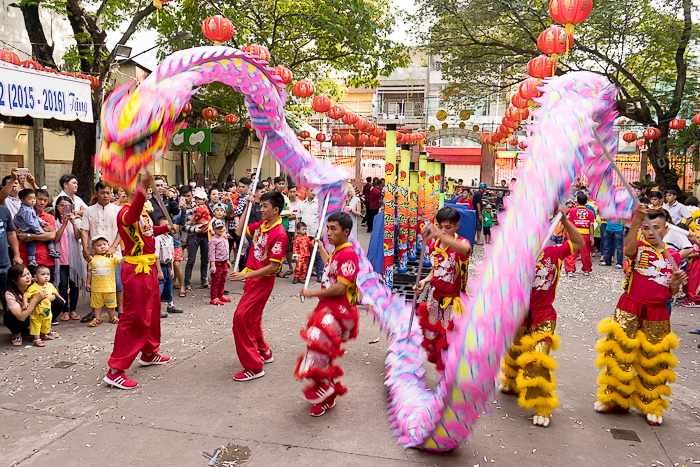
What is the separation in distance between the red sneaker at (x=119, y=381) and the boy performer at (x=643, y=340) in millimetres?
3594

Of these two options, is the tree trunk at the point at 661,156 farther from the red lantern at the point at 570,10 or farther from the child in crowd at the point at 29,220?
the child in crowd at the point at 29,220

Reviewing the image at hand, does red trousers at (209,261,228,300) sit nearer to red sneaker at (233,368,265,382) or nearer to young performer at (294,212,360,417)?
red sneaker at (233,368,265,382)

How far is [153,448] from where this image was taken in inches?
129

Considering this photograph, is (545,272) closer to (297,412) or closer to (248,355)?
(297,412)

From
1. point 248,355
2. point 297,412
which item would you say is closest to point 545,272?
point 297,412

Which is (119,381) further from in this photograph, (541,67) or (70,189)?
(541,67)

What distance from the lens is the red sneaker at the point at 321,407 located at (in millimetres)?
3781

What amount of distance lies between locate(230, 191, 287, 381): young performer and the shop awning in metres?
3.17

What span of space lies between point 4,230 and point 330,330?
3729mm

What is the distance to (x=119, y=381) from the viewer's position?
4.20 m

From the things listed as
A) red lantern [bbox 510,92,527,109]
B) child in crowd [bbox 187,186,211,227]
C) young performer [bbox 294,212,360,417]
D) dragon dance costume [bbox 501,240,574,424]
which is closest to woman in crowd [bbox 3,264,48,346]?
child in crowd [bbox 187,186,211,227]

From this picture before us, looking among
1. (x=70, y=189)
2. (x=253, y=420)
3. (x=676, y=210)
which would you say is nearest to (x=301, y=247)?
(x=70, y=189)

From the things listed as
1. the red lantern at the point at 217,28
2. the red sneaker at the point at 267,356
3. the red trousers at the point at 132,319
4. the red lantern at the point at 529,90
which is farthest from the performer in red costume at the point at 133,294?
the red lantern at the point at 529,90

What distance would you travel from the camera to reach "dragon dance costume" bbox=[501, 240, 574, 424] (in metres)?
3.72
